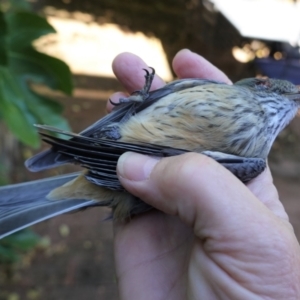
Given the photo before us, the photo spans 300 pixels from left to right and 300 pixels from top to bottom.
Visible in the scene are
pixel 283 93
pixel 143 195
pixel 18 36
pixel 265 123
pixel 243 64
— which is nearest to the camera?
pixel 143 195

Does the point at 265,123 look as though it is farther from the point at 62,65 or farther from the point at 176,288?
the point at 62,65

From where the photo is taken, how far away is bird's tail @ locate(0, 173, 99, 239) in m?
1.89

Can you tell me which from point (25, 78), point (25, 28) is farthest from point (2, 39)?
point (25, 78)

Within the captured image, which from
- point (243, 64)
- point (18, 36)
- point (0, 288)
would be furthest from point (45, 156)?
point (243, 64)

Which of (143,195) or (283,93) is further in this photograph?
(283,93)

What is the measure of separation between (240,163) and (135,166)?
0.41 m

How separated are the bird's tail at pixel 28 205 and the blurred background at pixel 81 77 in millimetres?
294

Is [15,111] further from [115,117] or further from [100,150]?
[100,150]

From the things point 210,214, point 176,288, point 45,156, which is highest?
point 210,214

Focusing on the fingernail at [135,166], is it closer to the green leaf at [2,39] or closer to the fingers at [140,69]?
the fingers at [140,69]

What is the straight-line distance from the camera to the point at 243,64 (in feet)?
23.4

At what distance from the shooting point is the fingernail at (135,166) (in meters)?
1.61

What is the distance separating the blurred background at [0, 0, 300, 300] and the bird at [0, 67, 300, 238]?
15.2 inches

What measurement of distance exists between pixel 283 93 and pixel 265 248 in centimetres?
82
